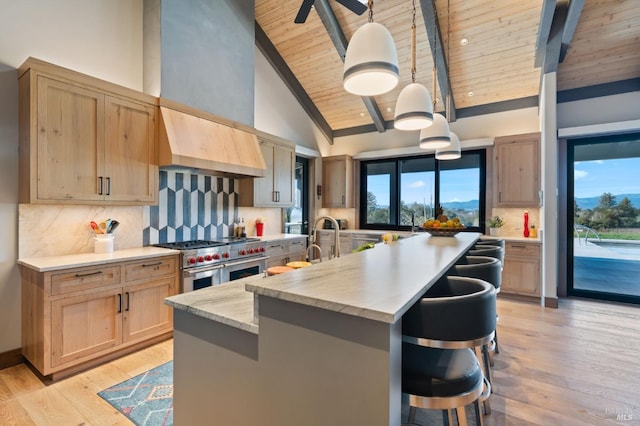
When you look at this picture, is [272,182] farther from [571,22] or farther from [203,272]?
[571,22]

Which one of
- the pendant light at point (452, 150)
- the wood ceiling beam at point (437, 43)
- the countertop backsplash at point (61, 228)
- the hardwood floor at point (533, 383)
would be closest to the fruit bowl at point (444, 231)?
the pendant light at point (452, 150)

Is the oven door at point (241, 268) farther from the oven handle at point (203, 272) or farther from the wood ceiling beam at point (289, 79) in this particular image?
the wood ceiling beam at point (289, 79)

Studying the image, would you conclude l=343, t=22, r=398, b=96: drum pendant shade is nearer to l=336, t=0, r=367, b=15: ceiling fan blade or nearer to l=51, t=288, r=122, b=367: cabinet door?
l=336, t=0, r=367, b=15: ceiling fan blade

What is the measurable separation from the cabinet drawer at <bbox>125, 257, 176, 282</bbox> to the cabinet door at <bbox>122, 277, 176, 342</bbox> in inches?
2.7

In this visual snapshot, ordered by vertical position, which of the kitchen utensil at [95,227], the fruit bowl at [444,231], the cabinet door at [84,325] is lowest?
the cabinet door at [84,325]

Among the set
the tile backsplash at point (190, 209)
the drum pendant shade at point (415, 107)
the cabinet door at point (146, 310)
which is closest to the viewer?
the drum pendant shade at point (415, 107)

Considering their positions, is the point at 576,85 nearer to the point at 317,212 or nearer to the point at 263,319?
the point at 317,212

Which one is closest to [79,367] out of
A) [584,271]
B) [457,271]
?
[457,271]

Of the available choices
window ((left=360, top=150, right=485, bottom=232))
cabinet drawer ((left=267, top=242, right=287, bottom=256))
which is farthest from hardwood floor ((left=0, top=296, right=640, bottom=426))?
window ((left=360, top=150, right=485, bottom=232))

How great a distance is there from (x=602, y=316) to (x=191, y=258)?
5078 mm

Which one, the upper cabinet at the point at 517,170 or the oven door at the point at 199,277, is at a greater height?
the upper cabinet at the point at 517,170

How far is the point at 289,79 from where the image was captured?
600 centimetres

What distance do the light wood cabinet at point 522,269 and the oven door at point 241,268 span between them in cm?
369

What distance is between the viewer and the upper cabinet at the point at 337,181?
21.6 feet
